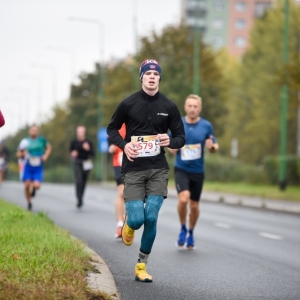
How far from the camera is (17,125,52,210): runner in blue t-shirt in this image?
19.4 metres

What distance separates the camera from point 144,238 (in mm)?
8883

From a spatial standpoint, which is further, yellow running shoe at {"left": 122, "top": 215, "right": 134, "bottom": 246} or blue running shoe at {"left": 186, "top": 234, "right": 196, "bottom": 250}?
blue running shoe at {"left": 186, "top": 234, "right": 196, "bottom": 250}

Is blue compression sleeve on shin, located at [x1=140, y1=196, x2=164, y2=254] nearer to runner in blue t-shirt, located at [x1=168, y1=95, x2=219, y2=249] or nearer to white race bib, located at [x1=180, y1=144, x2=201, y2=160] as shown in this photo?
runner in blue t-shirt, located at [x1=168, y1=95, x2=219, y2=249]

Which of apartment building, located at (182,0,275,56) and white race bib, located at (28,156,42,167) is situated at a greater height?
apartment building, located at (182,0,275,56)

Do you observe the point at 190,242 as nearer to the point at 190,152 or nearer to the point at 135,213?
the point at 190,152

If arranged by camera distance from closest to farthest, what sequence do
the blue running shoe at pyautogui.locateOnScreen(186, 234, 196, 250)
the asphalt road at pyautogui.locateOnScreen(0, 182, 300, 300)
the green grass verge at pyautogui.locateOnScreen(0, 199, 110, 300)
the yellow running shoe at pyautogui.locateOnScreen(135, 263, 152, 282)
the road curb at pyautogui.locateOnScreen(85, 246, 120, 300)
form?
the green grass verge at pyautogui.locateOnScreen(0, 199, 110, 300) → the road curb at pyautogui.locateOnScreen(85, 246, 120, 300) → the asphalt road at pyautogui.locateOnScreen(0, 182, 300, 300) → the yellow running shoe at pyautogui.locateOnScreen(135, 263, 152, 282) → the blue running shoe at pyautogui.locateOnScreen(186, 234, 196, 250)

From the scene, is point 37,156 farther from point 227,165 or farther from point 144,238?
point 227,165

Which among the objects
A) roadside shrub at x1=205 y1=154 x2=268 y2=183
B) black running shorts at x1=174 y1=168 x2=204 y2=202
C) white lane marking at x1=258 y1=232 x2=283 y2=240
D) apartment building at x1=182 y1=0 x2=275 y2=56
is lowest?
roadside shrub at x1=205 y1=154 x2=268 y2=183

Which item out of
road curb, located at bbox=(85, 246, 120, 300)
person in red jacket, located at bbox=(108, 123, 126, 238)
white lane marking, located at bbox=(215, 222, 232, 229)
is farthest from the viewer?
white lane marking, located at bbox=(215, 222, 232, 229)

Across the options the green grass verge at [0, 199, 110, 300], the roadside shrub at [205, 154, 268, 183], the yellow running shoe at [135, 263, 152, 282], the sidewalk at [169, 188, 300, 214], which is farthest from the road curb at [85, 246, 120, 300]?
the roadside shrub at [205, 154, 268, 183]

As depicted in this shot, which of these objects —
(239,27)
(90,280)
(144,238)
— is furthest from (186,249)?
(239,27)

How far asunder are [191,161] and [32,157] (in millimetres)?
7710

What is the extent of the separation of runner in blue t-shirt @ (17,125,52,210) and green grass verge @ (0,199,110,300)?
7921 millimetres

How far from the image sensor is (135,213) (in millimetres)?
8688
